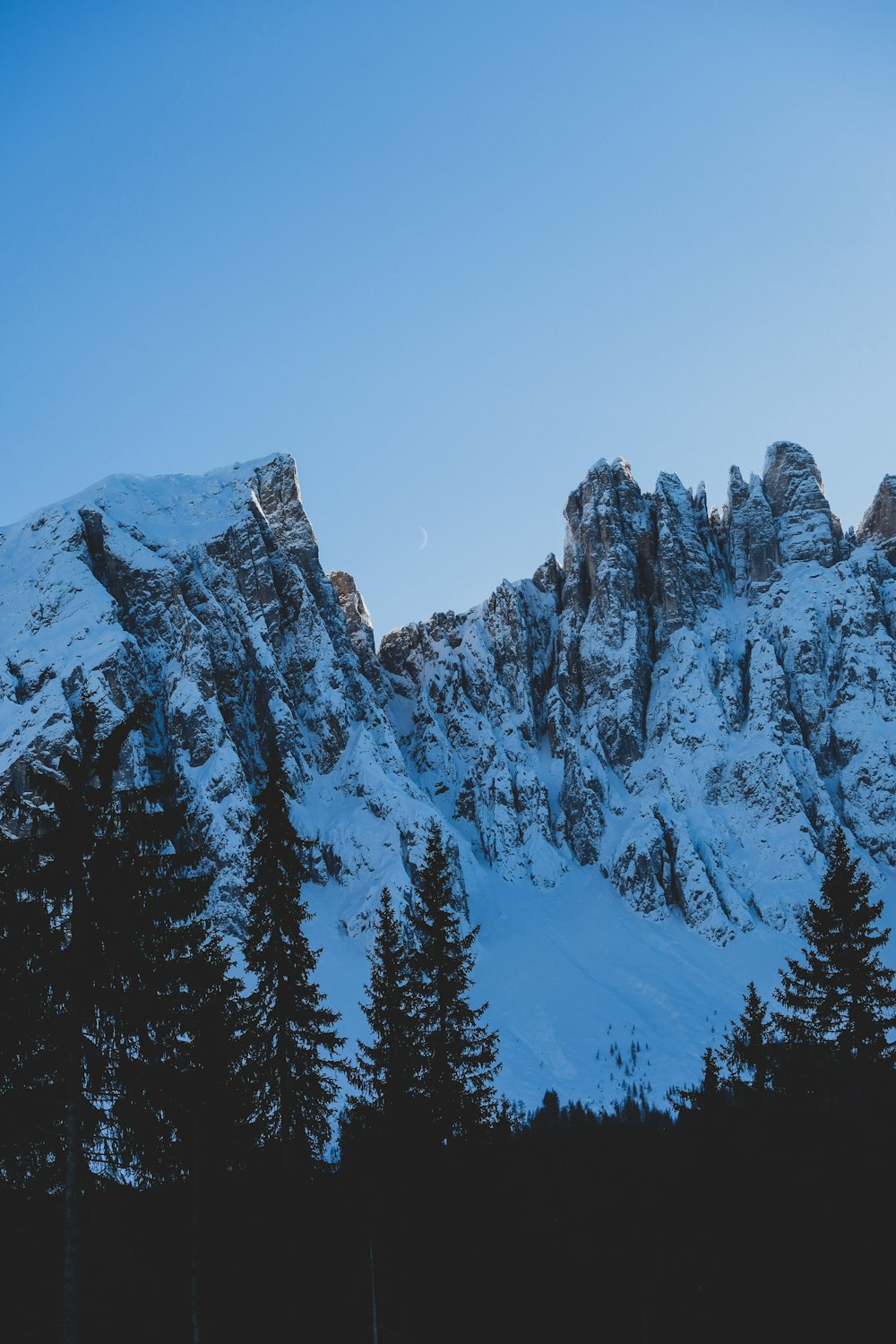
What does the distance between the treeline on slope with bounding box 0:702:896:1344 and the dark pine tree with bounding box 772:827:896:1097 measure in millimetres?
75

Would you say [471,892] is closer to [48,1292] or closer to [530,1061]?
[530,1061]

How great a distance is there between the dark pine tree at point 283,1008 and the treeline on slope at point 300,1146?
71 mm

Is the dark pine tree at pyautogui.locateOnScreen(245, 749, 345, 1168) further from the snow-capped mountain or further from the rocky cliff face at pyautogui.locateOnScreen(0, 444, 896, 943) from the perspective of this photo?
the rocky cliff face at pyautogui.locateOnScreen(0, 444, 896, 943)

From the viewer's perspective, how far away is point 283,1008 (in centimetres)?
2253

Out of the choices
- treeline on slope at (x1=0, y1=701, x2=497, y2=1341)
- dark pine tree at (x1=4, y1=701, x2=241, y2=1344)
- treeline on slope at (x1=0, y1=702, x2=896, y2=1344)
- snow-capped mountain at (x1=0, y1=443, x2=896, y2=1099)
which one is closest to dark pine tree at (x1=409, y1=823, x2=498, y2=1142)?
treeline on slope at (x1=0, y1=702, x2=896, y2=1344)

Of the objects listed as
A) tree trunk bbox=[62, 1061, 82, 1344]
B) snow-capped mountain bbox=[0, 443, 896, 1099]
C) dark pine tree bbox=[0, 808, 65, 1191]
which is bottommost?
tree trunk bbox=[62, 1061, 82, 1344]

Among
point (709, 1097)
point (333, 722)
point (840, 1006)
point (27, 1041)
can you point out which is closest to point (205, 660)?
point (333, 722)

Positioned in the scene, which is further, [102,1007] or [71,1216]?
[102,1007]

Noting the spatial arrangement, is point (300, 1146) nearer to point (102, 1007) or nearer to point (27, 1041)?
point (102, 1007)

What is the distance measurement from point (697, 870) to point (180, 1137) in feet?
573

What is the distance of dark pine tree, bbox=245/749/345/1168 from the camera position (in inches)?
870

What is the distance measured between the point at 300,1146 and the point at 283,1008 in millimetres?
2938

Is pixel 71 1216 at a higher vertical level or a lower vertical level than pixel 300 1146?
lower

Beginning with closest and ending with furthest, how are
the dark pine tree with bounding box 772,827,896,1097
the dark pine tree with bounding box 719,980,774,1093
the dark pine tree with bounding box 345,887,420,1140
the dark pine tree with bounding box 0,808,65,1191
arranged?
the dark pine tree with bounding box 0,808,65,1191 < the dark pine tree with bounding box 345,887,420,1140 < the dark pine tree with bounding box 772,827,896,1097 < the dark pine tree with bounding box 719,980,774,1093
